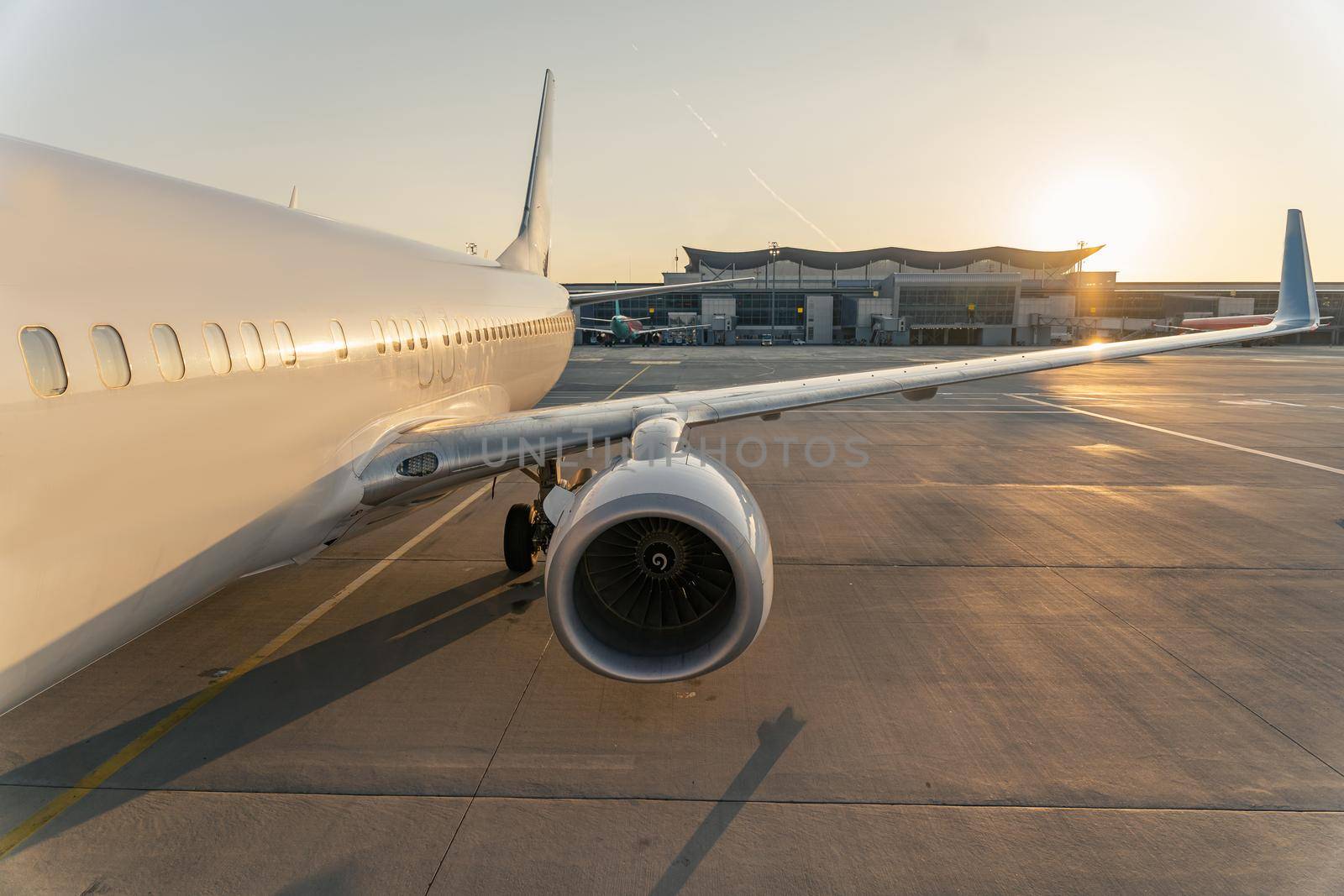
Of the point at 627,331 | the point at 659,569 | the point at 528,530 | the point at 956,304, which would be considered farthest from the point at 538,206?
the point at 956,304

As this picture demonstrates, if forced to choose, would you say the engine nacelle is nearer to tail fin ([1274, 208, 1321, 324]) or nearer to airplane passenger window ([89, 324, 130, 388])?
airplane passenger window ([89, 324, 130, 388])

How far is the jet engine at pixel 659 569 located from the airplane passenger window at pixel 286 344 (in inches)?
92.3

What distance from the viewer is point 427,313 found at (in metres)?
8.80

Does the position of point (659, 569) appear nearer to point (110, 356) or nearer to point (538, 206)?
point (110, 356)

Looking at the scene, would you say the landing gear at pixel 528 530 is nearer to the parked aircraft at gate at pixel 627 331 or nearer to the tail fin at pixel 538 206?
the tail fin at pixel 538 206

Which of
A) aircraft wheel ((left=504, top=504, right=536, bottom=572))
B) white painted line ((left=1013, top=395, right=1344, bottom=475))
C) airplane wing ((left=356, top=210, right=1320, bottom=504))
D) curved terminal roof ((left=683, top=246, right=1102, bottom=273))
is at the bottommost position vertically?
white painted line ((left=1013, top=395, right=1344, bottom=475))

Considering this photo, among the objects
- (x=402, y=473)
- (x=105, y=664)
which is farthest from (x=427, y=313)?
(x=105, y=664)

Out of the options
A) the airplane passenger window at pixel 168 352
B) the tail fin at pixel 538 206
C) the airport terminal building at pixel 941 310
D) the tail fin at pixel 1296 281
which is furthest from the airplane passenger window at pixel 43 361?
the airport terminal building at pixel 941 310

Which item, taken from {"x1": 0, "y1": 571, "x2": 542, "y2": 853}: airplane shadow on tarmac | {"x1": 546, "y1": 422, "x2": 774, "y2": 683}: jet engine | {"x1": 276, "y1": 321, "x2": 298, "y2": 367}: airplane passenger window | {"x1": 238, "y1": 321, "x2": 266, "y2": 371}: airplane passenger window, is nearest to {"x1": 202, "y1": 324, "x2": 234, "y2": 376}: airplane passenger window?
{"x1": 238, "y1": 321, "x2": 266, "y2": 371}: airplane passenger window

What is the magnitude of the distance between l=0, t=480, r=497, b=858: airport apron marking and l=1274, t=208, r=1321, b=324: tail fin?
16443 millimetres

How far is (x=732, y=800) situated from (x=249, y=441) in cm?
412

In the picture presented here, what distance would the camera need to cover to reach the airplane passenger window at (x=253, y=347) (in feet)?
17.2

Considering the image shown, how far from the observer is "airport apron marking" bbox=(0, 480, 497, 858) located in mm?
4490

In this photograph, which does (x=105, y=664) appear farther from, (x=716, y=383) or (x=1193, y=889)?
(x=716, y=383)
